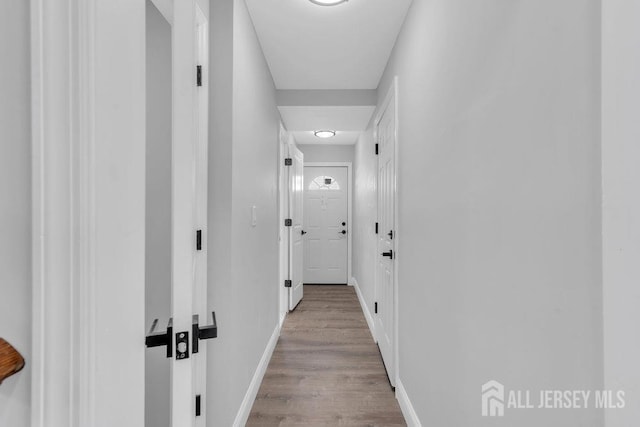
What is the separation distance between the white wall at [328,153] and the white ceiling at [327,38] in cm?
250

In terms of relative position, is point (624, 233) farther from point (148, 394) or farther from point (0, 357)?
point (148, 394)

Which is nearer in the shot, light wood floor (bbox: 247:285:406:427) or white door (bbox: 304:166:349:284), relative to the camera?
light wood floor (bbox: 247:285:406:427)

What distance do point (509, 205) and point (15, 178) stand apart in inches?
41.7

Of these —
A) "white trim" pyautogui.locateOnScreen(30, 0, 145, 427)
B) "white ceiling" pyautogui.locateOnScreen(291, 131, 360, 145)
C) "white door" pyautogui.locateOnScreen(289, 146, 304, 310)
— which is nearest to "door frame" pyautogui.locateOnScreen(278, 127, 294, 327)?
"white door" pyautogui.locateOnScreen(289, 146, 304, 310)

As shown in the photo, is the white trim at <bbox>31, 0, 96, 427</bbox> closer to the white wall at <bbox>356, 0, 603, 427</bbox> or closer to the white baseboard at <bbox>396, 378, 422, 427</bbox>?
the white wall at <bbox>356, 0, 603, 427</bbox>

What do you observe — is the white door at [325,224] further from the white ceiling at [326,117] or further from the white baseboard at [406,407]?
the white baseboard at [406,407]

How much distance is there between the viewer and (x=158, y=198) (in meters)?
1.61

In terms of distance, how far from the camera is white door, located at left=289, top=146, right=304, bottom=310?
12.6 ft

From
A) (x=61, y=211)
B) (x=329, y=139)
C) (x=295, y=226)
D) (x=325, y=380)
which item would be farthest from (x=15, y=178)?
(x=329, y=139)

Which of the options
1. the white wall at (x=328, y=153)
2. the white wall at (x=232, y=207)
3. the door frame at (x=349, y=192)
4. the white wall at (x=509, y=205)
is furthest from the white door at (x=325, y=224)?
the white wall at (x=509, y=205)

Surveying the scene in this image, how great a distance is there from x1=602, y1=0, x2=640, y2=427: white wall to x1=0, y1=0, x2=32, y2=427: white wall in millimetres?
919

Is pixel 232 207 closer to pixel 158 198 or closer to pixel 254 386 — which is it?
pixel 158 198

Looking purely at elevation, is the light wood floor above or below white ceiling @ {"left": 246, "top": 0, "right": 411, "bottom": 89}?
below

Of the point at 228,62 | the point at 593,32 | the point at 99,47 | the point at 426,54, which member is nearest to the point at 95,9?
the point at 99,47
